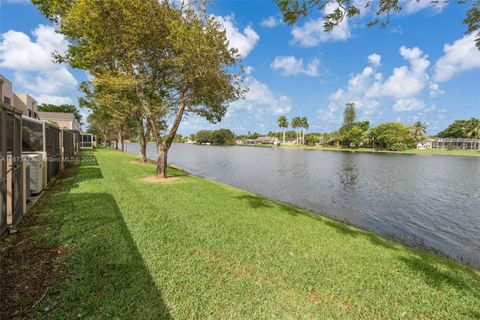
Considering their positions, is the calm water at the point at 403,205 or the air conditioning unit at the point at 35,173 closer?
the air conditioning unit at the point at 35,173

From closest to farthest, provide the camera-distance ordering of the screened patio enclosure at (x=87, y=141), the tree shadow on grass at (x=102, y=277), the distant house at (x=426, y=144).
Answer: the tree shadow on grass at (x=102, y=277) → the screened patio enclosure at (x=87, y=141) → the distant house at (x=426, y=144)

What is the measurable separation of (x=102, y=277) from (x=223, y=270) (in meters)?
1.64

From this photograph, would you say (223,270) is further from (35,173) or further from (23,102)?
(23,102)

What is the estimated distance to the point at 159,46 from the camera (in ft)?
37.8

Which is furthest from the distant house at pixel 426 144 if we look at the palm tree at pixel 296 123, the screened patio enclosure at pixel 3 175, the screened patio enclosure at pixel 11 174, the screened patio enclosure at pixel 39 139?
the screened patio enclosure at pixel 3 175

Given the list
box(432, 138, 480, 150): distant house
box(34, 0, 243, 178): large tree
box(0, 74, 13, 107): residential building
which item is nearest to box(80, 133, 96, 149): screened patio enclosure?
box(0, 74, 13, 107): residential building

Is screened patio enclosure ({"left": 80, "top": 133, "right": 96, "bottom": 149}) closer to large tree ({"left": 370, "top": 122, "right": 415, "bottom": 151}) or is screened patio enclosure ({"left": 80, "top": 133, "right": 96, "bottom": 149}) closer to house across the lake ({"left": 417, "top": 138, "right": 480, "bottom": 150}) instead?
large tree ({"left": 370, "top": 122, "right": 415, "bottom": 151})

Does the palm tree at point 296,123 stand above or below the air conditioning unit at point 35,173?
above

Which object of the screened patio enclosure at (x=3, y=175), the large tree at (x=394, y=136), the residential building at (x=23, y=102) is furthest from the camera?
the large tree at (x=394, y=136)

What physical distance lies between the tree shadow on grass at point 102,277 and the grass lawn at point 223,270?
0.01 meters

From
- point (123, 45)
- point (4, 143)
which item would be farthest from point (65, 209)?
point (123, 45)

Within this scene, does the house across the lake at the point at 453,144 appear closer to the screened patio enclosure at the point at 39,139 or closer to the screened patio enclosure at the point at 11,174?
the screened patio enclosure at the point at 39,139

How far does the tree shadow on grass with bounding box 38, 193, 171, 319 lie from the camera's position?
9.24ft

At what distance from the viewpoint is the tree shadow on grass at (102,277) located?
2.82 m
